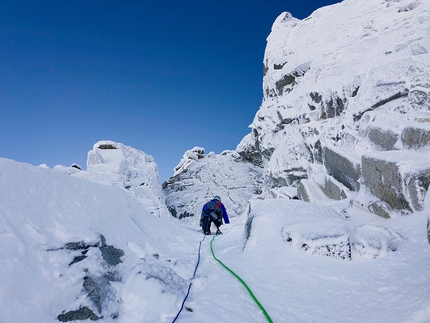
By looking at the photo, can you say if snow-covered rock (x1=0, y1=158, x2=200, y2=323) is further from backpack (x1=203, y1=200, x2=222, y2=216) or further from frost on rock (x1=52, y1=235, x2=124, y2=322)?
backpack (x1=203, y1=200, x2=222, y2=216)

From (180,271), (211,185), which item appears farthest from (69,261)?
(211,185)

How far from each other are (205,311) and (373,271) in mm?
2628

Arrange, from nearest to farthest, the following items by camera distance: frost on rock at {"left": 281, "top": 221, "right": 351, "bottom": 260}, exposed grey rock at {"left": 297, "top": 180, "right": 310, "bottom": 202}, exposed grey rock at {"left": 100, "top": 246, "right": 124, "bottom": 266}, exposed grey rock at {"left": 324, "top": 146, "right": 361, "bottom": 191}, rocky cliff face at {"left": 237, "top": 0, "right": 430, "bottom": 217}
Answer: exposed grey rock at {"left": 100, "top": 246, "right": 124, "bottom": 266} < frost on rock at {"left": 281, "top": 221, "right": 351, "bottom": 260} < rocky cliff face at {"left": 237, "top": 0, "right": 430, "bottom": 217} < exposed grey rock at {"left": 324, "top": 146, "right": 361, "bottom": 191} < exposed grey rock at {"left": 297, "top": 180, "right": 310, "bottom": 202}

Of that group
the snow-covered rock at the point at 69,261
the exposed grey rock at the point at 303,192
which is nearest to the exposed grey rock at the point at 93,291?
the snow-covered rock at the point at 69,261

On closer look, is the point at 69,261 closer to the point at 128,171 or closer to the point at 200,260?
the point at 200,260

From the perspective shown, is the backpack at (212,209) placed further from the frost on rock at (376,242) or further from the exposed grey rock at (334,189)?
the frost on rock at (376,242)

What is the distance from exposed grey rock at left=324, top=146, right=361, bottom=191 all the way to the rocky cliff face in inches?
1.7

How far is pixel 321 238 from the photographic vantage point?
14.5ft

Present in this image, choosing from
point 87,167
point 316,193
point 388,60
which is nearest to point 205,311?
point 316,193

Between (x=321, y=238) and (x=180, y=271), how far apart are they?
106 inches

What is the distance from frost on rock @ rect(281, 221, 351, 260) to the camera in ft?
13.9

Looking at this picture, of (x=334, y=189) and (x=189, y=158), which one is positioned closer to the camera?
(x=334, y=189)

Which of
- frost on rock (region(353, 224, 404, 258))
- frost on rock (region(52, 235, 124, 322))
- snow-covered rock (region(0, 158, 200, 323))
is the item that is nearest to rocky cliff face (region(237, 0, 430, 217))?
frost on rock (region(353, 224, 404, 258))

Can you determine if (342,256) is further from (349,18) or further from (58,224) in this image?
(349,18)
